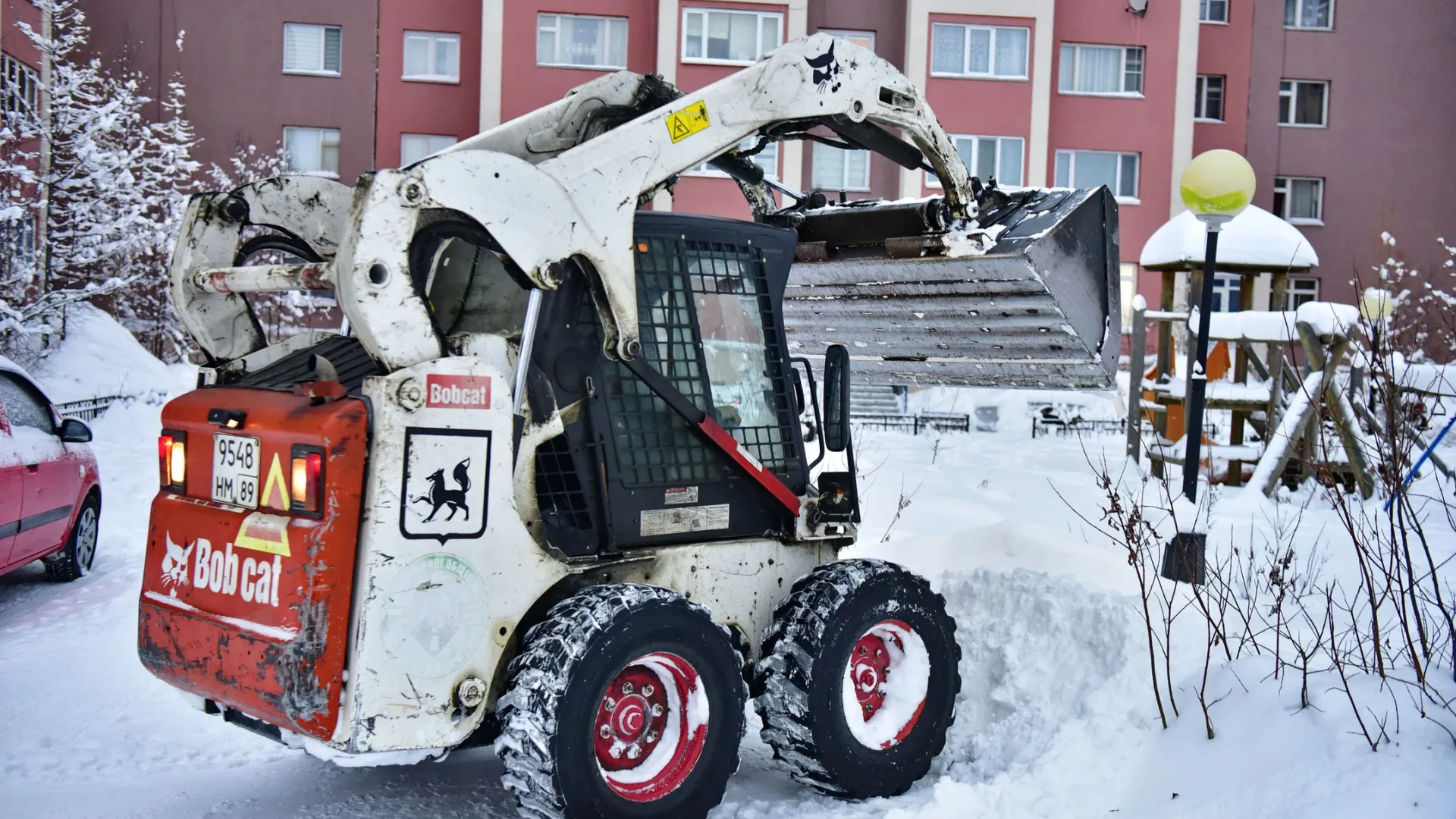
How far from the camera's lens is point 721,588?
17.5 ft

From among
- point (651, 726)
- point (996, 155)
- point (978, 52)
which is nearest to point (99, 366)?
point (651, 726)

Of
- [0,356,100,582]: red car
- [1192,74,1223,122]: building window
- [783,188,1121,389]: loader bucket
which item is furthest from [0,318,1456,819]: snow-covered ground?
[1192,74,1223,122]: building window

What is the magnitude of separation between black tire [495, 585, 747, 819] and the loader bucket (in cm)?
271

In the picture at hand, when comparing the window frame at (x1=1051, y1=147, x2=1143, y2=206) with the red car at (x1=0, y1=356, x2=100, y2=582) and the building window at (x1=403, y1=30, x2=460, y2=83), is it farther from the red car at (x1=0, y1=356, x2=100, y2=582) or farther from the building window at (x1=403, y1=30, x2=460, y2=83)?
the red car at (x1=0, y1=356, x2=100, y2=582)

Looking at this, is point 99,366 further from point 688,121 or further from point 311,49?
point 688,121

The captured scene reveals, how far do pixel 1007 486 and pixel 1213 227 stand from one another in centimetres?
568

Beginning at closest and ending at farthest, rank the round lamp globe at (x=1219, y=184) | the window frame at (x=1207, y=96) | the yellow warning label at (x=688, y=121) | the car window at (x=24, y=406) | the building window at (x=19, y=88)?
the yellow warning label at (x=688, y=121) → the round lamp globe at (x=1219, y=184) → the car window at (x=24, y=406) → the building window at (x=19, y=88) → the window frame at (x=1207, y=96)

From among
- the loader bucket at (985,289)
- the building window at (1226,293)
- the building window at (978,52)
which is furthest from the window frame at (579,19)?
the loader bucket at (985,289)

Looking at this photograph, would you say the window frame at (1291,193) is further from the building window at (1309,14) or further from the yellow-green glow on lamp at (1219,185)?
the yellow-green glow on lamp at (1219,185)

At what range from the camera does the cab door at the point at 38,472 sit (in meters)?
8.79

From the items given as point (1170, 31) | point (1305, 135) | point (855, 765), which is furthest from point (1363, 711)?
point (1305, 135)

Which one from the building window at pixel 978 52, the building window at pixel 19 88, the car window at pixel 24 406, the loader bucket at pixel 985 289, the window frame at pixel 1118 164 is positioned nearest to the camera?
the loader bucket at pixel 985 289

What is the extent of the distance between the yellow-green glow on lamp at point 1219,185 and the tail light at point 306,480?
19.2ft

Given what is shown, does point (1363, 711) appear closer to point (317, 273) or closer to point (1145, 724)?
point (1145, 724)
